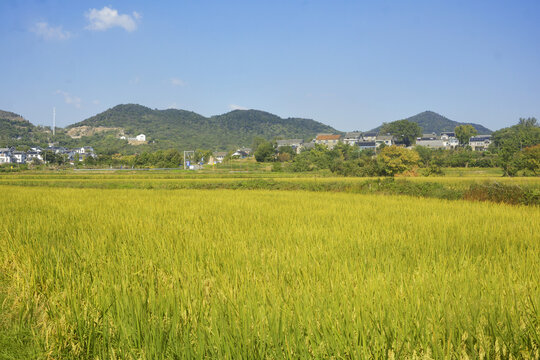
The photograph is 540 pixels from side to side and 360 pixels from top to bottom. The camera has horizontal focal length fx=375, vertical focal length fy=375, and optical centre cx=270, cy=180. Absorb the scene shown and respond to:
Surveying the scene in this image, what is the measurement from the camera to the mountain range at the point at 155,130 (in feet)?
443

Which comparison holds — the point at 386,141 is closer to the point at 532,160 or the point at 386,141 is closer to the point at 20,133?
the point at 532,160

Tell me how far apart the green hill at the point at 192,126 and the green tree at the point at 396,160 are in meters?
94.9

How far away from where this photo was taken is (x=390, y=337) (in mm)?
1762

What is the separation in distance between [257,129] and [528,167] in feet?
493

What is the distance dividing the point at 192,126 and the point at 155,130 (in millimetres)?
17259

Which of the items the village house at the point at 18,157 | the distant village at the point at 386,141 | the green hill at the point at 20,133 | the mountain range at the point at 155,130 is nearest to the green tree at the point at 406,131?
the distant village at the point at 386,141

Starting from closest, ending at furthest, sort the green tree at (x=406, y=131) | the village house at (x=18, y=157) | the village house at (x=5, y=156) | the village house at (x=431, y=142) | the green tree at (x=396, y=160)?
the green tree at (x=396, y=160) < the village house at (x=5, y=156) < the village house at (x=18, y=157) < the green tree at (x=406, y=131) < the village house at (x=431, y=142)

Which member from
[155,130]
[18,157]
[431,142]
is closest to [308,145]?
[431,142]

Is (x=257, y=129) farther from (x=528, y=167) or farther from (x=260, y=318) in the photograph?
(x=260, y=318)

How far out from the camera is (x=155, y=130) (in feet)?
513

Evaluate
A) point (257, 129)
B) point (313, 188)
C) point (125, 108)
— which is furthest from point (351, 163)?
point (125, 108)

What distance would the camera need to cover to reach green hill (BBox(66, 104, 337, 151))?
479 feet

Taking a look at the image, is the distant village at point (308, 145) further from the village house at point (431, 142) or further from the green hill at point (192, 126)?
the green hill at point (192, 126)

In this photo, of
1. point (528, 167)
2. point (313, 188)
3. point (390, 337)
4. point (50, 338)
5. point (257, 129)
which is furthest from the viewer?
point (257, 129)
